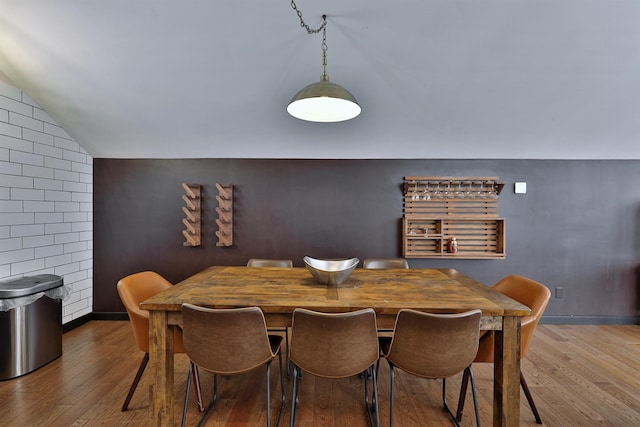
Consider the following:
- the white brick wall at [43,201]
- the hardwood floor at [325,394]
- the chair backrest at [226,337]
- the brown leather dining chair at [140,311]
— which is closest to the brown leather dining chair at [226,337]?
the chair backrest at [226,337]

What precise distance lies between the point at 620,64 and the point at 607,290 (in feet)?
8.43

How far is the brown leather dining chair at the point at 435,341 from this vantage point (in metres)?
1.52

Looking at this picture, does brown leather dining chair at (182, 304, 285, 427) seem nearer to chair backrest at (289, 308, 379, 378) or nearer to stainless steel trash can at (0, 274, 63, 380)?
chair backrest at (289, 308, 379, 378)

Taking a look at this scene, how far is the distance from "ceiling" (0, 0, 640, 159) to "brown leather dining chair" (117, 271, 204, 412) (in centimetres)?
169

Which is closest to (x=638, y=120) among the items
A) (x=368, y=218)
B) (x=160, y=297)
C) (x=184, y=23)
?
(x=368, y=218)

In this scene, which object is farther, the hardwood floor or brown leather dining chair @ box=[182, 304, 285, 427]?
the hardwood floor

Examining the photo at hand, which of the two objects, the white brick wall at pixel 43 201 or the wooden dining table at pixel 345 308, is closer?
the wooden dining table at pixel 345 308

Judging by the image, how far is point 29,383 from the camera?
7.73 feet

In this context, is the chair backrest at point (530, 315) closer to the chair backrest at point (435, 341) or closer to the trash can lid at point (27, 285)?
the chair backrest at point (435, 341)

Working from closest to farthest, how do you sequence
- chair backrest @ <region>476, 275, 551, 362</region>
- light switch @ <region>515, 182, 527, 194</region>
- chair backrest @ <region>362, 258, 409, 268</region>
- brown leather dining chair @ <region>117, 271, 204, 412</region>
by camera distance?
1. chair backrest @ <region>476, 275, 551, 362</region>
2. brown leather dining chair @ <region>117, 271, 204, 412</region>
3. chair backrest @ <region>362, 258, 409, 268</region>
4. light switch @ <region>515, 182, 527, 194</region>

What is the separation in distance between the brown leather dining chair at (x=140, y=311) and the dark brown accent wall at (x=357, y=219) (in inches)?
57.7

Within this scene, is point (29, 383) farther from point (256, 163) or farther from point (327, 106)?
point (327, 106)

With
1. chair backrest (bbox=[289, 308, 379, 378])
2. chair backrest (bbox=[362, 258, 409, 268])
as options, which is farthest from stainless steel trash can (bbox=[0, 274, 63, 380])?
chair backrest (bbox=[362, 258, 409, 268])

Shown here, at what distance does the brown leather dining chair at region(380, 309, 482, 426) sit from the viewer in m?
1.52
